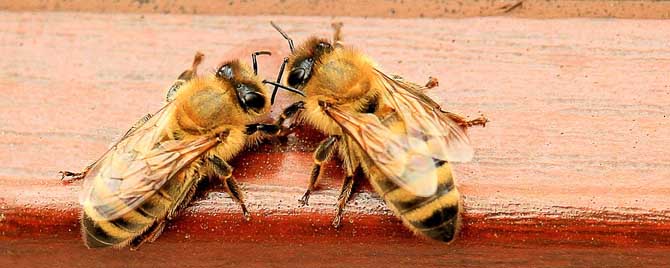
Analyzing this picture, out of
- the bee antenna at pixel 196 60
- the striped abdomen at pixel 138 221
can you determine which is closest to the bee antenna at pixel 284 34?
the bee antenna at pixel 196 60

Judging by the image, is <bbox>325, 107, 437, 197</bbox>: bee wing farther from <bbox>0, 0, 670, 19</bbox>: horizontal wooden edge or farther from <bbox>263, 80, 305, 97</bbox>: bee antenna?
<bbox>0, 0, 670, 19</bbox>: horizontal wooden edge

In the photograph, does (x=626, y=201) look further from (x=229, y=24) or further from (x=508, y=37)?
(x=229, y=24)

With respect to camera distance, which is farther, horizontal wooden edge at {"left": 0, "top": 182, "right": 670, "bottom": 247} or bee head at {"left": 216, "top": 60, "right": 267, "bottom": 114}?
bee head at {"left": 216, "top": 60, "right": 267, "bottom": 114}

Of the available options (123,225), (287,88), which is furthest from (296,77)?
(123,225)

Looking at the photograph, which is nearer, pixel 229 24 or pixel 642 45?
pixel 642 45

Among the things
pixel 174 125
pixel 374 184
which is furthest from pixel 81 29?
pixel 374 184

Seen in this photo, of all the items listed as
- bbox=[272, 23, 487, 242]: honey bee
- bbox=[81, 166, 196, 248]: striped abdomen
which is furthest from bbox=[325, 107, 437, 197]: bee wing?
bbox=[81, 166, 196, 248]: striped abdomen
